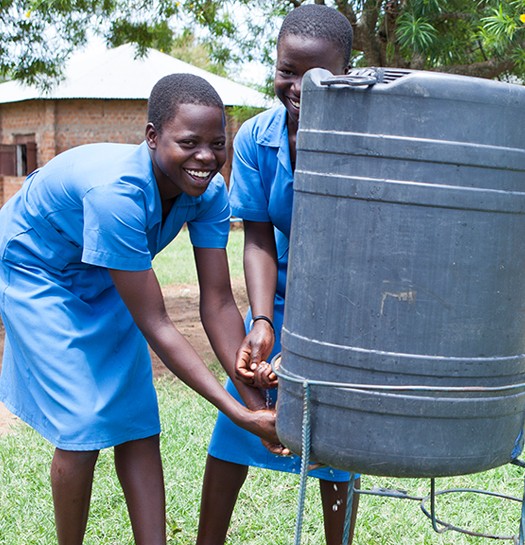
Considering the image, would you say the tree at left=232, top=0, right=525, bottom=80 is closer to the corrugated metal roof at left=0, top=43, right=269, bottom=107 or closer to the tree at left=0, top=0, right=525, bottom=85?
the tree at left=0, top=0, right=525, bottom=85

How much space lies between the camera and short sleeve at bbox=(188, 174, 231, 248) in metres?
2.56

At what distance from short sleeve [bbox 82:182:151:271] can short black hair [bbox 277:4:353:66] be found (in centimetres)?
56

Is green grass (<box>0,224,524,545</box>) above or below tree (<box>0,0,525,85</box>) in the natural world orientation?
below

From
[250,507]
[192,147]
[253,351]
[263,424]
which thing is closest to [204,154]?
[192,147]

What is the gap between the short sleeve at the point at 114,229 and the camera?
2.24 m

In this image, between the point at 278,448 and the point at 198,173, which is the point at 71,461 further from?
the point at 198,173

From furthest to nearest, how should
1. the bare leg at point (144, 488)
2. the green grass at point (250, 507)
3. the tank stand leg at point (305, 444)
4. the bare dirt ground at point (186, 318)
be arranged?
the bare dirt ground at point (186, 318)
the green grass at point (250, 507)
the bare leg at point (144, 488)
the tank stand leg at point (305, 444)

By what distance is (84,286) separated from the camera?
99.2 inches

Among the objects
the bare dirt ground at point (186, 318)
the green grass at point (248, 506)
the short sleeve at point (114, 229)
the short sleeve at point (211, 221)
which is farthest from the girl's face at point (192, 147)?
the bare dirt ground at point (186, 318)

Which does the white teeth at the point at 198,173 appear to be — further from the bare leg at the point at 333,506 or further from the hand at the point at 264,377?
the bare leg at the point at 333,506

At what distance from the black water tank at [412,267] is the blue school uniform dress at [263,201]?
0.69 m

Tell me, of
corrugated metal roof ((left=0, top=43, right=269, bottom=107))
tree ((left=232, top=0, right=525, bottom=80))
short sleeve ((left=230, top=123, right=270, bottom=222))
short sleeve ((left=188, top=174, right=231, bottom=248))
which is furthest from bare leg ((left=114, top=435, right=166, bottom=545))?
corrugated metal roof ((left=0, top=43, right=269, bottom=107))

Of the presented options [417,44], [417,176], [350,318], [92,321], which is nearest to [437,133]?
[417,176]

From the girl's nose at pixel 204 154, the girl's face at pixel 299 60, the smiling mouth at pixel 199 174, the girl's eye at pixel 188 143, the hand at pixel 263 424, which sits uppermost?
the girl's face at pixel 299 60
